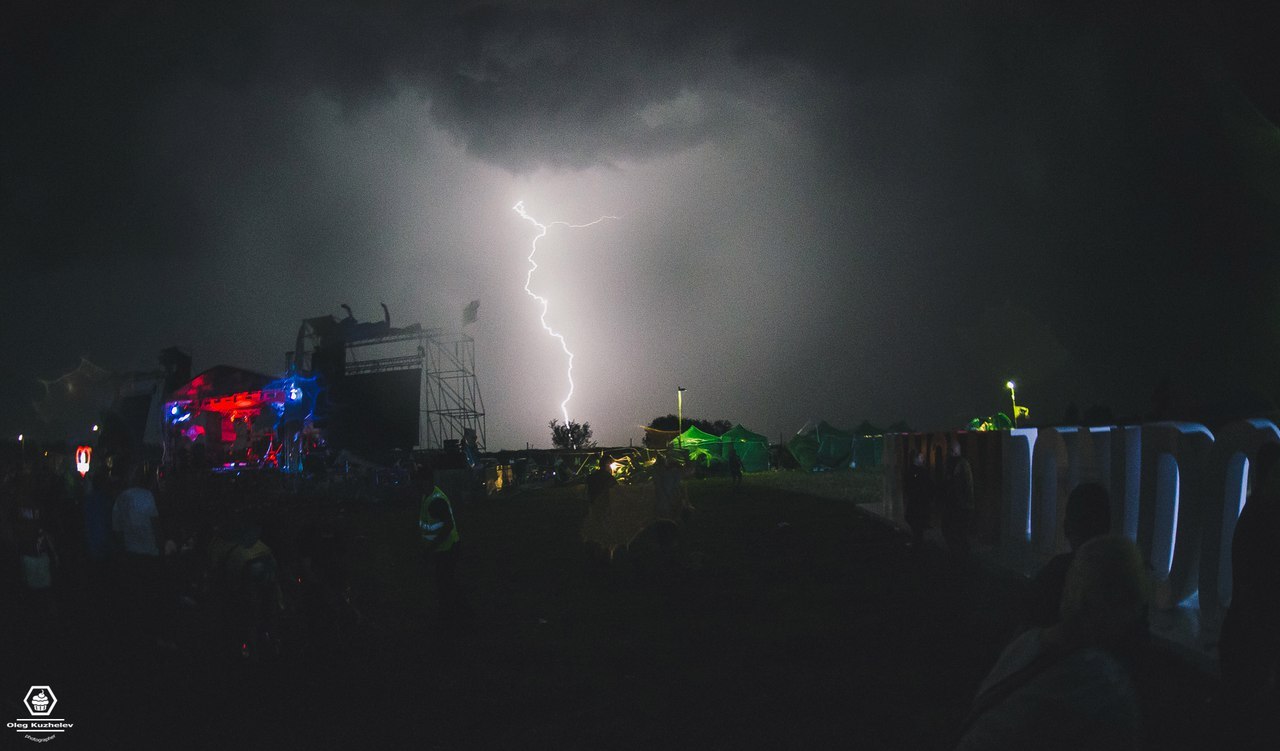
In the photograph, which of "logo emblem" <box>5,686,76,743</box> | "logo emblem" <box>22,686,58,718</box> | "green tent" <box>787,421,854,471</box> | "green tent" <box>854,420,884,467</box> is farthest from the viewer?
"green tent" <box>854,420,884,467</box>

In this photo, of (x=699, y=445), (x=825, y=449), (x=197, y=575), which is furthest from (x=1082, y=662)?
(x=825, y=449)

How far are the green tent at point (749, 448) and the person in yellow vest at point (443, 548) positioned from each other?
43286mm

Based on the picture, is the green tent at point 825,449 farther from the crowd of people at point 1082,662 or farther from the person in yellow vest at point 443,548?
the crowd of people at point 1082,662

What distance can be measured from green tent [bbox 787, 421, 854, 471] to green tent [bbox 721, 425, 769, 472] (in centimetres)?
224

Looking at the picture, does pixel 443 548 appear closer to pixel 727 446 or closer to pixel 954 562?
pixel 954 562

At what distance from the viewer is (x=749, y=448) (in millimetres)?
51812

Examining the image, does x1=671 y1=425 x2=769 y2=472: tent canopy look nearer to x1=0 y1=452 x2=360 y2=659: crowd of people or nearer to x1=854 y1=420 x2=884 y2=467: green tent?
x1=854 y1=420 x2=884 y2=467: green tent

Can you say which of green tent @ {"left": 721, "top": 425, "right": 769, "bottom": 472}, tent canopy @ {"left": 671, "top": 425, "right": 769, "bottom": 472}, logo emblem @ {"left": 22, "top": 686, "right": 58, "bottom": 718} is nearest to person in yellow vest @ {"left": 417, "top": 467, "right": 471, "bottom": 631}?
logo emblem @ {"left": 22, "top": 686, "right": 58, "bottom": 718}

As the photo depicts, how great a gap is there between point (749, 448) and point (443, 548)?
4484 cm

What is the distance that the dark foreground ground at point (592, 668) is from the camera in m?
5.18

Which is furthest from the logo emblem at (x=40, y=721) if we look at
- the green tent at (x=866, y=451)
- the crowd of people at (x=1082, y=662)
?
the green tent at (x=866, y=451)

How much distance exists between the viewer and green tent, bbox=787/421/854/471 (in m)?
50.2

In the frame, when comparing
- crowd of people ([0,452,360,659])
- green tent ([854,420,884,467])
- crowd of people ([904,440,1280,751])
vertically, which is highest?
crowd of people ([904,440,1280,751])

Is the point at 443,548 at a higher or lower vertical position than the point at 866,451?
higher
